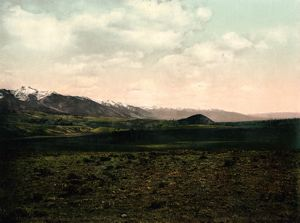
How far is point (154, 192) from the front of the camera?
104 feet

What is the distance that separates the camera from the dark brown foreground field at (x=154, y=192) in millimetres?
25453

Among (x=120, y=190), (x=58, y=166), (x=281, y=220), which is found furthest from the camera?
(x=58, y=166)

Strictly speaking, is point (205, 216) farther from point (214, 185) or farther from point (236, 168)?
Result: point (236, 168)

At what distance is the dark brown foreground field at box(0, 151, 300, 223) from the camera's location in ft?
83.5

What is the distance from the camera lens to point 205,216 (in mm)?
25047

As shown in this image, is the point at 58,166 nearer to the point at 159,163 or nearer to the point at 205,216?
the point at 159,163

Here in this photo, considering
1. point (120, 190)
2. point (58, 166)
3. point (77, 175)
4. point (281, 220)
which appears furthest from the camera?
point (58, 166)

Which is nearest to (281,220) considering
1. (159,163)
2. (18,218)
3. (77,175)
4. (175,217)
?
(175,217)

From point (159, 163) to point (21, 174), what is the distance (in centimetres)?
1623

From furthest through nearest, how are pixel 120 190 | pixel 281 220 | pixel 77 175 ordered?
pixel 77 175 < pixel 120 190 < pixel 281 220

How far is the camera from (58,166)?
4750cm

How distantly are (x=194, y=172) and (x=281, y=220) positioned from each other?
55.8ft

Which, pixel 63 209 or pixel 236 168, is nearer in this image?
pixel 63 209

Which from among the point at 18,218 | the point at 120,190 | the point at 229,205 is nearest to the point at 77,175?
the point at 120,190
